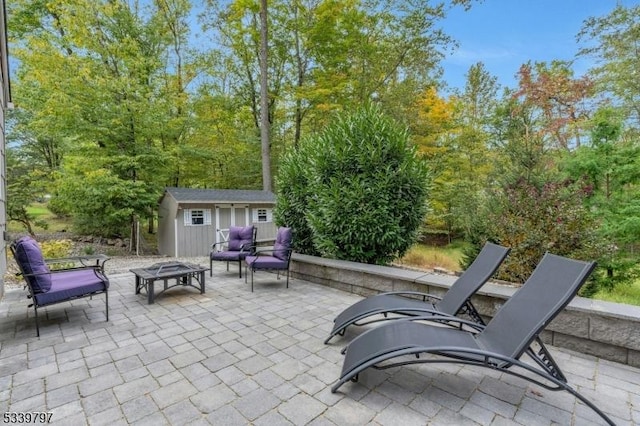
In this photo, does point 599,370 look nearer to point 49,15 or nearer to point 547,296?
point 547,296

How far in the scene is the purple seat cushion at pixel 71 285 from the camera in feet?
10.6

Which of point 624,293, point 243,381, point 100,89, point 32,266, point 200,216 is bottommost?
point 624,293

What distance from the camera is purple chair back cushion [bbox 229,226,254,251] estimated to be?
252 inches

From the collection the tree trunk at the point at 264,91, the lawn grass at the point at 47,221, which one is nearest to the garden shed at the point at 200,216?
the tree trunk at the point at 264,91

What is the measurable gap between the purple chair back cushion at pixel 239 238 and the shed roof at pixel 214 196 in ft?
16.9

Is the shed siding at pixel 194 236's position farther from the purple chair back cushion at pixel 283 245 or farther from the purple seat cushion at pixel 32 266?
the purple seat cushion at pixel 32 266

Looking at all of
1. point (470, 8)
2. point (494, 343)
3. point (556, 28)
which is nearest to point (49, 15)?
point (470, 8)

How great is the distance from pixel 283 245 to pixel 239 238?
60.9 inches

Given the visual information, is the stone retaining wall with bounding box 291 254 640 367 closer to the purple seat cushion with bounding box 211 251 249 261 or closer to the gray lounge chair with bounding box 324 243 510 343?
the gray lounge chair with bounding box 324 243 510 343

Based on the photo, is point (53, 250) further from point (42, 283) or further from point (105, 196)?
point (42, 283)

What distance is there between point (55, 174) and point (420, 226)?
11.6 meters

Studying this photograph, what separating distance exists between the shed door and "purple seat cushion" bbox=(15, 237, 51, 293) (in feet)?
26.4

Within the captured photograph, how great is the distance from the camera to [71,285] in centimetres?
346

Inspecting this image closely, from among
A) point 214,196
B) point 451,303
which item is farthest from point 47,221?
point 451,303
